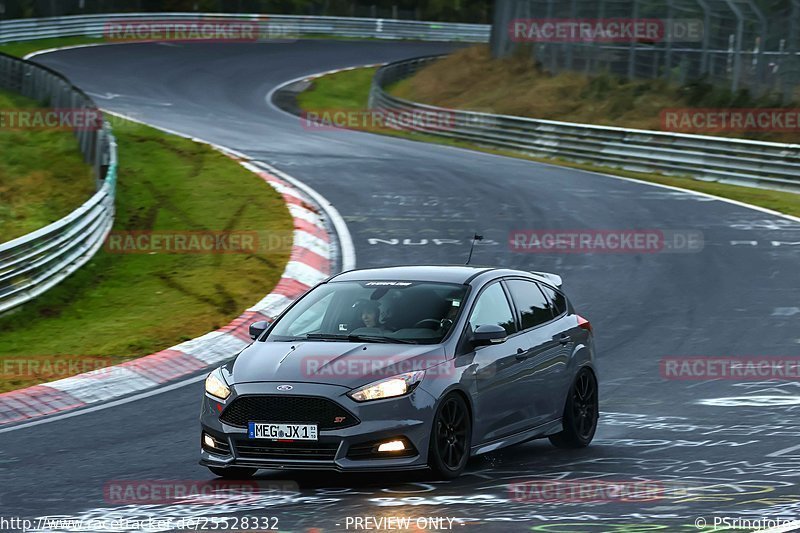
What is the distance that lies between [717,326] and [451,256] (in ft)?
18.2

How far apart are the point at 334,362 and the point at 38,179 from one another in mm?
19653

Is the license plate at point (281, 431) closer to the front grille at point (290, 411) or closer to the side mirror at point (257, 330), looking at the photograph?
the front grille at point (290, 411)

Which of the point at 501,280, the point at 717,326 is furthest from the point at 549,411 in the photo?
the point at 717,326

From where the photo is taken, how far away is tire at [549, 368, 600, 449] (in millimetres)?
10836

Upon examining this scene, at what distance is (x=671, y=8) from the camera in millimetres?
36500

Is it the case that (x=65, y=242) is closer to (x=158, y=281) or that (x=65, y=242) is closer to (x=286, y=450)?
→ (x=158, y=281)

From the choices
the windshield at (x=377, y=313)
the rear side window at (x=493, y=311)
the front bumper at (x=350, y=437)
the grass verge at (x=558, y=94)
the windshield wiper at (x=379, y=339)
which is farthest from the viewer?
the grass verge at (x=558, y=94)

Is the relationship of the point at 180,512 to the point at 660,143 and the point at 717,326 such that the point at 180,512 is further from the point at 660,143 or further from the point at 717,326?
the point at 660,143

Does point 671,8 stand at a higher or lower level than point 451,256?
higher

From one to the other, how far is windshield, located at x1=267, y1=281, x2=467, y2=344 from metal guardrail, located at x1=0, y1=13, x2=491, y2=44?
49.6 m

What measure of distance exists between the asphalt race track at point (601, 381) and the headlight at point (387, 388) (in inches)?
24.7

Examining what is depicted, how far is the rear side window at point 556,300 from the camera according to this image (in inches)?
444

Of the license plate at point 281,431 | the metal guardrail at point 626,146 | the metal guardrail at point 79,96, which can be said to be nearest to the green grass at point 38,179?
the metal guardrail at point 79,96

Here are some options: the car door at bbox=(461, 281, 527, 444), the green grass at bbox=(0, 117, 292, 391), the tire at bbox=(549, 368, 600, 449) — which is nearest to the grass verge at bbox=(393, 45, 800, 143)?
the green grass at bbox=(0, 117, 292, 391)
